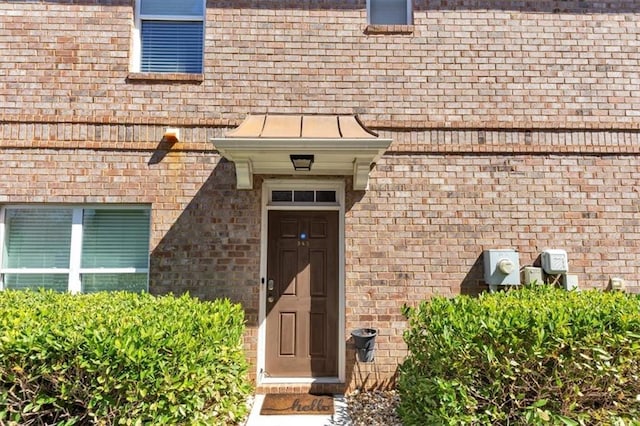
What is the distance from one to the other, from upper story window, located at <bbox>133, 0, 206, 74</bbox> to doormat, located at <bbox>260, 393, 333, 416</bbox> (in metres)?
4.27

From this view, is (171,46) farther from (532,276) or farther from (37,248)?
(532,276)

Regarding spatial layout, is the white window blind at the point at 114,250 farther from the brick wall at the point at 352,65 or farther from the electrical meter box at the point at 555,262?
the electrical meter box at the point at 555,262

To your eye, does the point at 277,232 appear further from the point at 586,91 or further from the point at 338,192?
the point at 586,91

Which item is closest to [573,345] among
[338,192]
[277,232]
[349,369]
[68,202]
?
[349,369]

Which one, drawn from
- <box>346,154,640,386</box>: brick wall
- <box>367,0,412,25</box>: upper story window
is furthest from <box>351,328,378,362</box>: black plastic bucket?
<box>367,0,412,25</box>: upper story window

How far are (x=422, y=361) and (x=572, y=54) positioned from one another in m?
4.47

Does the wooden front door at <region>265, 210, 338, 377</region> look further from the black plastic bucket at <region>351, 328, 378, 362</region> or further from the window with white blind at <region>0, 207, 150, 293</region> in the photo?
the window with white blind at <region>0, 207, 150, 293</region>

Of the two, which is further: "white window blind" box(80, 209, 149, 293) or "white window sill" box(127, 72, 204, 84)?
"white window sill" box(127, 72, 204, 84)

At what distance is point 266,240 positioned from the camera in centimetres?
530

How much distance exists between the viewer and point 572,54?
17.5 ft

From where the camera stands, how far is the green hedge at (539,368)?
318 centimetres

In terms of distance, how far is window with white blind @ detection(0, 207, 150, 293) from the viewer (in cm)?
509

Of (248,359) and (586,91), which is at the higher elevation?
(586,91)

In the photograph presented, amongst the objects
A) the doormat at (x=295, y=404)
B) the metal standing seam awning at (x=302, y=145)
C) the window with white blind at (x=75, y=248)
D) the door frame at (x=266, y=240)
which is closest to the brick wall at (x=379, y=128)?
the door frame at (x=266, y=240)
